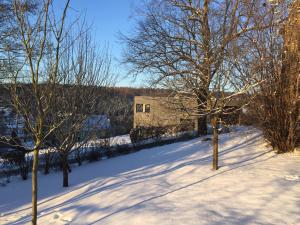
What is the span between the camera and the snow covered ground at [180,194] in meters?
4.73

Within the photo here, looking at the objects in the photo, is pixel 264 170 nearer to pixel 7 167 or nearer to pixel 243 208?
pixel 243 208

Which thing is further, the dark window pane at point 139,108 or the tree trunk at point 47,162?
the dark window pane at point 139,108

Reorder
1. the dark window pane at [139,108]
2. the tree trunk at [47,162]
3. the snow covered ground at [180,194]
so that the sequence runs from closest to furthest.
A: the snow covered ground at [180,194]
the tree trunk at [47,162]
the dark window pane at [139,108]

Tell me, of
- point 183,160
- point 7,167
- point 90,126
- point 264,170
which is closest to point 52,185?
point 90,126

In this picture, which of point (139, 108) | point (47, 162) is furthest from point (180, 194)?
point (139, 108)

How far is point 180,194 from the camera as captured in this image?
5887mm

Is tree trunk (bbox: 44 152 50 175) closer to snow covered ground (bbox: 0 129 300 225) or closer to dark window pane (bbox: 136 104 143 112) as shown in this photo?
snow covered ground (bbox: 0 129 300 225)

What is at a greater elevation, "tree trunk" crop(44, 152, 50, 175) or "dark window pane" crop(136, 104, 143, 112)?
"dark window pane" crop(136, 104, 143, 112)

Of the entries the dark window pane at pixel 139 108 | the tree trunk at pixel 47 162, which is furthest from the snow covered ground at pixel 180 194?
the dark window pane at pixel 139 108

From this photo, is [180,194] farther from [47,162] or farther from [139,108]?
[139,108]

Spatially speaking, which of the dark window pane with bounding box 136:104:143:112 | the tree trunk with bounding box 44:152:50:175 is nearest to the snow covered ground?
the tree trunk with bounding box 44:152:50:175

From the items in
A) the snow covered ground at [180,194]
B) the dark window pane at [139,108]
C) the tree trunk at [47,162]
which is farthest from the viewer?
the dark window pane at [139,108]

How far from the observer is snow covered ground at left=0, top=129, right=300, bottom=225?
186 inches

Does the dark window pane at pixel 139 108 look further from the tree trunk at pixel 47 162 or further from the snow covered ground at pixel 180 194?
the snow covered ground at pixel 180 194
